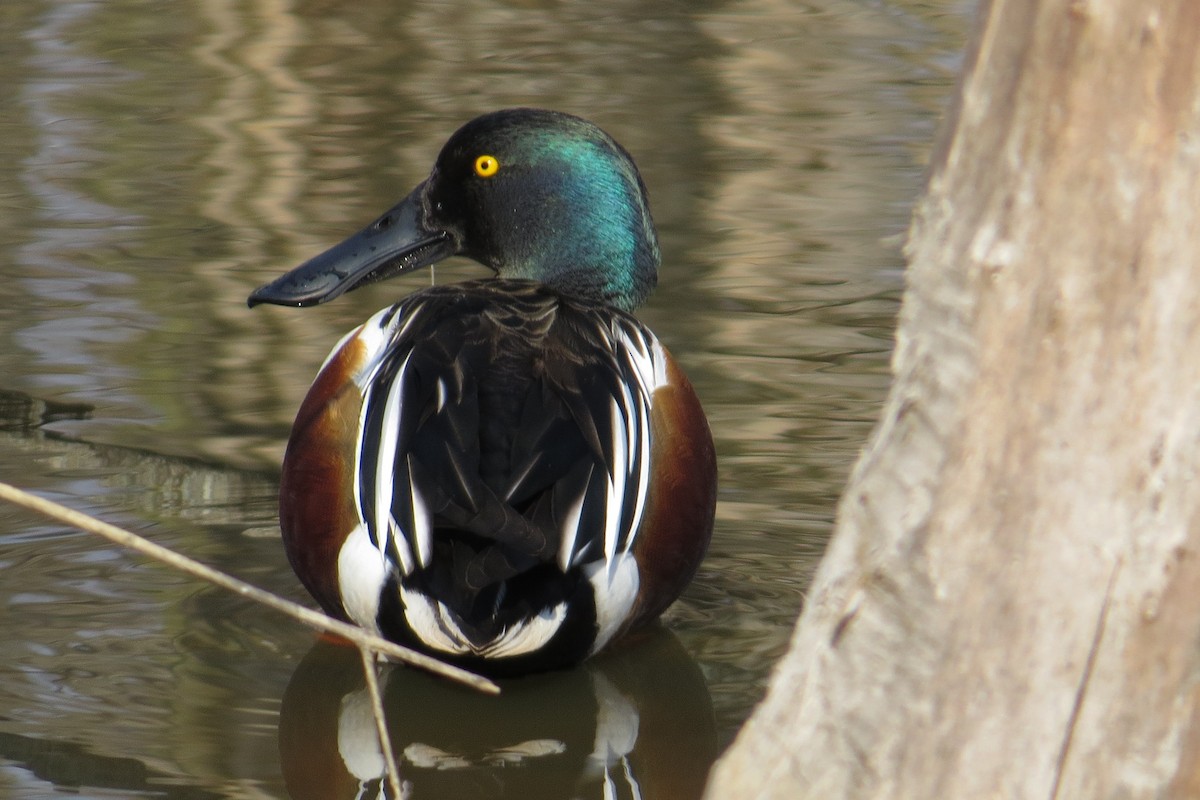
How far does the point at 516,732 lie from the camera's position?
3.67m

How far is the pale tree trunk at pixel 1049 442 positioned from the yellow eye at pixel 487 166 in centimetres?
263

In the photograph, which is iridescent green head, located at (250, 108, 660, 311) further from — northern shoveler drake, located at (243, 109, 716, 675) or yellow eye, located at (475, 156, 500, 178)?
northern shoveler drake, located at (243, 109, 716, 675)

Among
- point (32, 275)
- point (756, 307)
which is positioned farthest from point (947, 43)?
point (32, 275)

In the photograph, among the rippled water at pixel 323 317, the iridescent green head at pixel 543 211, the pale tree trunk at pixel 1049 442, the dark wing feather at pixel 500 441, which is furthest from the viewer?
the iridescent green head at pixel 543 211

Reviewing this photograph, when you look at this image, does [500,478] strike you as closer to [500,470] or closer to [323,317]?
[500,470]

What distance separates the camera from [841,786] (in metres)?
2.29

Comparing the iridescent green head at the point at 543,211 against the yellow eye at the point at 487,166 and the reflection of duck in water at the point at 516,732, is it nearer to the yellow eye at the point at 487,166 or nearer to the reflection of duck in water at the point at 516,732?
the yellow eye at the point at 487,166

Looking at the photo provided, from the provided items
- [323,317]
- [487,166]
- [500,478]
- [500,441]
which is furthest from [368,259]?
[323,317]

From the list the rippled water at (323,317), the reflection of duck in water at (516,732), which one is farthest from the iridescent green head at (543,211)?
the reflection of duck in water at (516,732)

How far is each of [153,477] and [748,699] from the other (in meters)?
2.00

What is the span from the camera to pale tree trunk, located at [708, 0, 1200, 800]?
2002 millimetres

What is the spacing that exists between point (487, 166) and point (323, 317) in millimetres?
1900

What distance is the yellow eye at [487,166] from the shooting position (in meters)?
4.76

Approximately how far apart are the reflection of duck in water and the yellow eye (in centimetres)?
140
